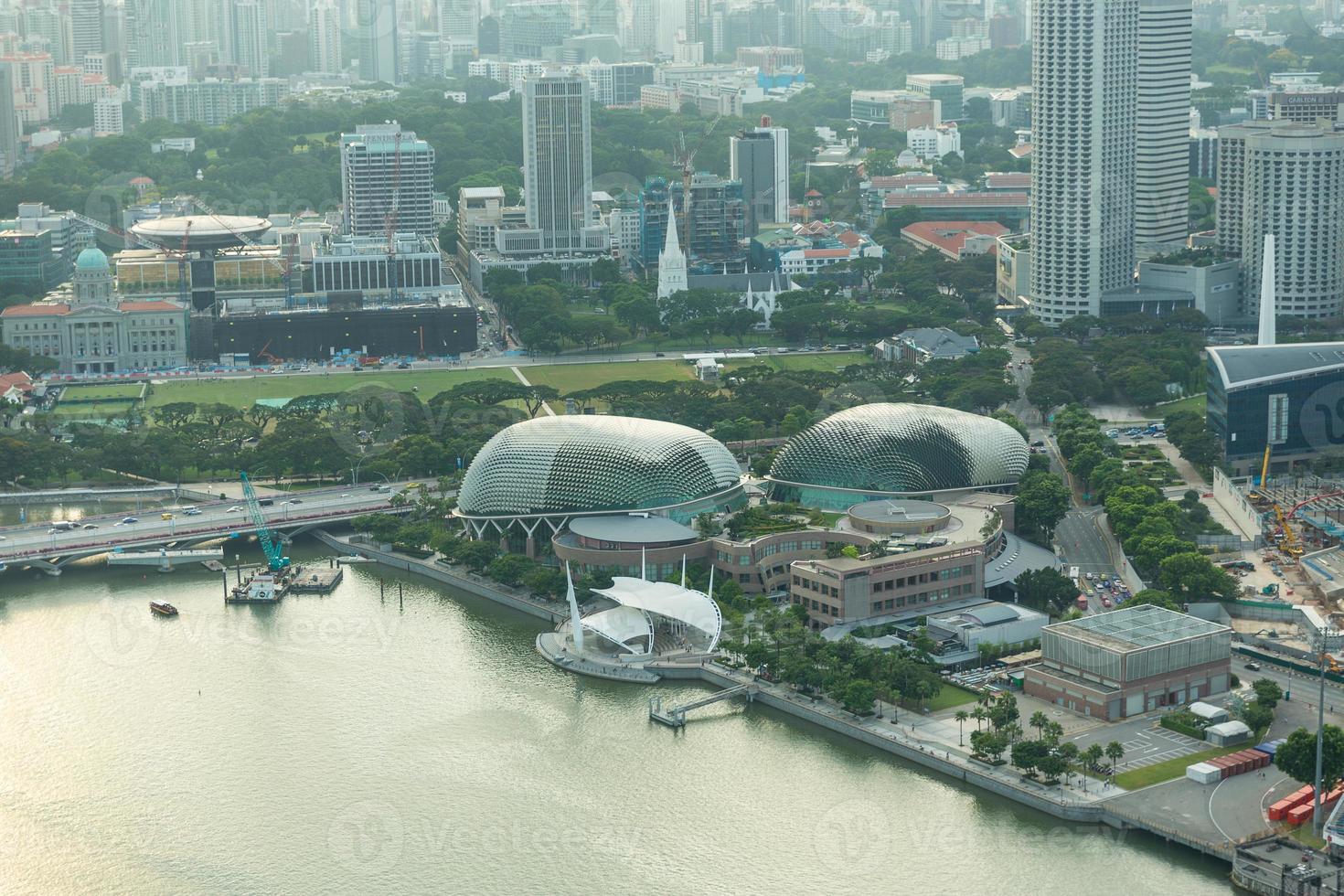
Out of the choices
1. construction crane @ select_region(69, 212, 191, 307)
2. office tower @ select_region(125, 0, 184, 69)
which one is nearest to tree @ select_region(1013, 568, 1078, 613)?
construction crane @ select_region(69, 212, 191, 307)

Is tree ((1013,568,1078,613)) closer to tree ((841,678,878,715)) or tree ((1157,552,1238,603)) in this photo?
tree ((1157,552,1238,603))

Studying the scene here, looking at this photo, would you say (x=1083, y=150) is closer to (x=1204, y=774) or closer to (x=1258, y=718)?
(x=1258, y=718)

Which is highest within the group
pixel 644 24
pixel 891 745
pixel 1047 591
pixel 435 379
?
pixel 644 24

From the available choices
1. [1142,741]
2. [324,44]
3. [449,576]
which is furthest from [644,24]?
[1142,741]

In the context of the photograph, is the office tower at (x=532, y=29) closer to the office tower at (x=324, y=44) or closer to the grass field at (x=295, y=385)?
the office tower at (x=324, y=44)

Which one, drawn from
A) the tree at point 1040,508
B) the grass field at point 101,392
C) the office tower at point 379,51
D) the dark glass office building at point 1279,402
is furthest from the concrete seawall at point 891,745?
the office tower at point 379,51

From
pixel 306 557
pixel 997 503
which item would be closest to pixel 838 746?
pixel 997 503
